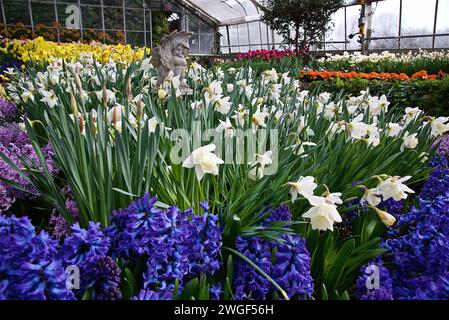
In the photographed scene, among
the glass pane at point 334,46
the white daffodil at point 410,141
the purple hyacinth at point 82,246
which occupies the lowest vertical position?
the purple hyacinth at point 82,246

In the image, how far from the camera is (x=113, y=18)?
45.1 ft

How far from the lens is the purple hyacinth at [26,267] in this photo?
69cm

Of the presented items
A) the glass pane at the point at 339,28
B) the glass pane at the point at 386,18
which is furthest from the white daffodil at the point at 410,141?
the glass pane at the point at 339,28

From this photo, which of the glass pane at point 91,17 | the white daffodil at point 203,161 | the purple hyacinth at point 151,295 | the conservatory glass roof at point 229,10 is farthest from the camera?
the conservatory glass roof at point 229,10

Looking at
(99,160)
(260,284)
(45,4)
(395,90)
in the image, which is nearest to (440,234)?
(260,284)

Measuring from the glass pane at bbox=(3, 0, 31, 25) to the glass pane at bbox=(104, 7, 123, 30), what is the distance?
250 cm

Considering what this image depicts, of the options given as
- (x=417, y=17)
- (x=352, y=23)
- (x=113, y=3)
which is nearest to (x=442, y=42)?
(x=417, y=17)

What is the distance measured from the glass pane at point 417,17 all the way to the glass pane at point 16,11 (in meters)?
12.4

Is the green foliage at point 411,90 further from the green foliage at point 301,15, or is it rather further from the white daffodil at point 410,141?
the green foliage at point 301,15

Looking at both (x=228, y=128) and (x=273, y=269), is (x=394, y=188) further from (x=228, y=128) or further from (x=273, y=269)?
(x=228, y=128)
